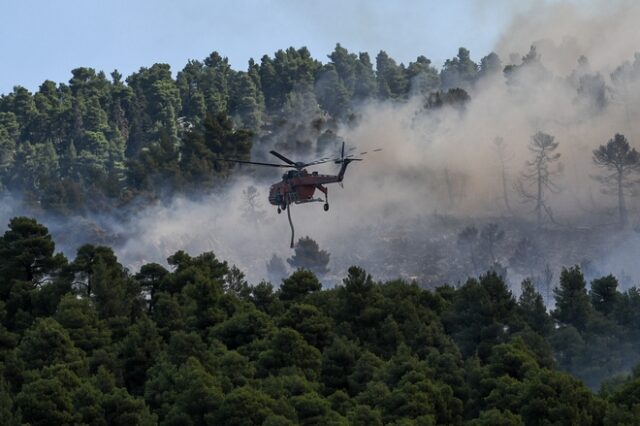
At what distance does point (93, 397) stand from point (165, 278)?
46209mm

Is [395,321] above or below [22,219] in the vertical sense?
below

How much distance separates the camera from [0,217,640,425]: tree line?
102 m

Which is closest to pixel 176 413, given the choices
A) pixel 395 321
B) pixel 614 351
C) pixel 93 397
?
pixel 93 397

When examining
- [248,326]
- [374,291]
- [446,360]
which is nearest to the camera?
[446,360]

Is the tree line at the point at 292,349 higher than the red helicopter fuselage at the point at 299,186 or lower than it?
lower

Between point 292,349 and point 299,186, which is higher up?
point 299,186

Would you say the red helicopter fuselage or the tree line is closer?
the tree line

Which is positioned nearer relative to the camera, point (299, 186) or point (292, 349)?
point (299, 186)

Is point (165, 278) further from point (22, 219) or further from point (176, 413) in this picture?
point (176, 413)

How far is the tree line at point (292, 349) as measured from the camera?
102438mm

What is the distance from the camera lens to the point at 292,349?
119000 mm

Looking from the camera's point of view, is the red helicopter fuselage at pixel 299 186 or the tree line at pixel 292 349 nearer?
the tree line at pixel 292 349

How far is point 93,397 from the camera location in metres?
104

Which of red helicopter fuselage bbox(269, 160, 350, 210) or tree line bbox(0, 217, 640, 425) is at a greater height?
red helicopter fuselage bbox(269, 160, 350, 210)
